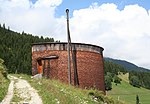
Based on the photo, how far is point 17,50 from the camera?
4510 inches

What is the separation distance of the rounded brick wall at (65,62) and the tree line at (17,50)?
2202 inches

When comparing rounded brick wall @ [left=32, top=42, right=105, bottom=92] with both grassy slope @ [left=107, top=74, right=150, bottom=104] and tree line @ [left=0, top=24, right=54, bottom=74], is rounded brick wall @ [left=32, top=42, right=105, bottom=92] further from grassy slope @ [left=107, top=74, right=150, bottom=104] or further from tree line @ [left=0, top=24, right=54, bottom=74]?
grassy slope @ [left=107, top=74, right=150, bottom=104]

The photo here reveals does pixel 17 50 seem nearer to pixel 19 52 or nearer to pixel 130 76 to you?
pixel 19 52

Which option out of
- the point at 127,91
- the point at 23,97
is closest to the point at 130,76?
A: the point at 127,91

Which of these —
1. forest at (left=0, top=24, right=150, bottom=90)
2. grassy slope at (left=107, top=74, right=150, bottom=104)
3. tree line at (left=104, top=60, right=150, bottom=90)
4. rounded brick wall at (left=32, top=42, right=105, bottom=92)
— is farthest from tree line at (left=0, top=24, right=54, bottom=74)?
rounded brick wall at (left=32, top=42, right=105, bottom=92)

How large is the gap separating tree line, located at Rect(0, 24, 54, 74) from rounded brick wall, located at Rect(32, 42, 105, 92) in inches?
2202

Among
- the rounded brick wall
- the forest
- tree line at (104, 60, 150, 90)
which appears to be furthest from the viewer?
tree line at (104, 60, 150, 90)

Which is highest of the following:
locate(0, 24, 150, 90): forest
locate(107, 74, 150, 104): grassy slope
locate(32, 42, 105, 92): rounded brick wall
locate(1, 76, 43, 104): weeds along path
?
locate(0, 24, 150, 90): forest

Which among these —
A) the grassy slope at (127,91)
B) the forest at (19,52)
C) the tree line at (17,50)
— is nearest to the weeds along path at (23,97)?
the forest at (19,52)

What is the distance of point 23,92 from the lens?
19484 mm

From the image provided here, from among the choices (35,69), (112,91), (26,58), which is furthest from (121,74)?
(35,69)

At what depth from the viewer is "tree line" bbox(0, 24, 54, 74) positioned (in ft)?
313

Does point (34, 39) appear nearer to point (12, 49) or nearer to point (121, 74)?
point (12, 49)

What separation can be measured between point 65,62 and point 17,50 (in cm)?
8617
